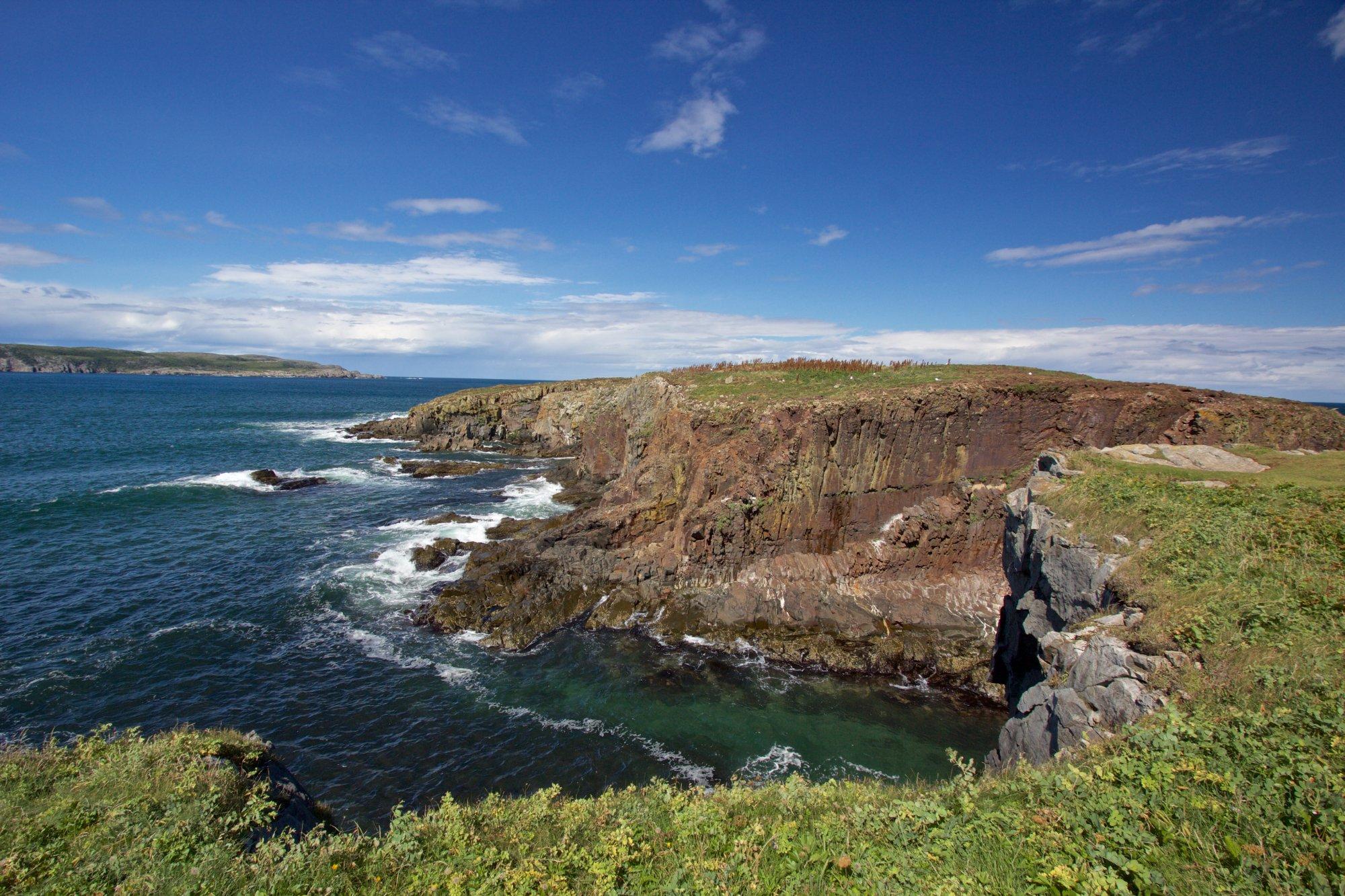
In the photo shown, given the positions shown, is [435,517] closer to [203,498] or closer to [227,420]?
[203,498]

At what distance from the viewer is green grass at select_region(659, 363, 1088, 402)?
87.9 ft

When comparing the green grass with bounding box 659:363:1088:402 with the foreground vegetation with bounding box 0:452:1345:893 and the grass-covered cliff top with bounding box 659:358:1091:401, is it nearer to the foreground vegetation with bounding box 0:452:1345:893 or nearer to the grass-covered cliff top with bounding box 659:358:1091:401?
the grass-covered cliff top with bounding box 659:358:1091:401

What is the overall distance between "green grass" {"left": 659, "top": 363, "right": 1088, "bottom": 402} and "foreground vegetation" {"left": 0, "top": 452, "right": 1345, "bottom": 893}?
18.4 m

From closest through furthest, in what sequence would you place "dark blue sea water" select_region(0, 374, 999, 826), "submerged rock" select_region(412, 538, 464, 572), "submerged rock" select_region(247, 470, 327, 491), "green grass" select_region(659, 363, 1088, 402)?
"dark blue sea water" select_region(0, 374, 999, 826) < "green grass" select_region(659, 363, 1088, 402) < "submerged rock" select_region(412, 538, 464, 572) < "submerged rock" select_region(247, 470, 327, 491)

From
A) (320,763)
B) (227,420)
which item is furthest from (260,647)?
(227,420)

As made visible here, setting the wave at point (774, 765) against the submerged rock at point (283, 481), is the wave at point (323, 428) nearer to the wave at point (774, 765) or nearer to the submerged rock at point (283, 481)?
the submerged rock at point (283, 481)

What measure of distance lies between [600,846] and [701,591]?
18266 millimetres

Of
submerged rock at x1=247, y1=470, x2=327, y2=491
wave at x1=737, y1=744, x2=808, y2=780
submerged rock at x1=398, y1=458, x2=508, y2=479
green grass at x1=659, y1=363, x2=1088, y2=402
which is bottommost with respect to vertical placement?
wave at x1=737, y1=744, x2=808, y2=780

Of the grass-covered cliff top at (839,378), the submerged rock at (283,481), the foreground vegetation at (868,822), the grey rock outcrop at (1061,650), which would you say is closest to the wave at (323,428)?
the submerged rock at (283,481)

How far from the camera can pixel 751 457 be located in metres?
26.1

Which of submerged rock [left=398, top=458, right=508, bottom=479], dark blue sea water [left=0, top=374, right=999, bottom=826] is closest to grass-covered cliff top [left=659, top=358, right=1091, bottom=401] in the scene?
dark blue sea water [left=0, top=374, right=999, bottom=826]

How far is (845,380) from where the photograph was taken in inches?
1157

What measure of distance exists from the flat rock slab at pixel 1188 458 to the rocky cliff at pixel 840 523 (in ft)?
20.4

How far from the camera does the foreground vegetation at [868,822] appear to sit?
5.35 meters
